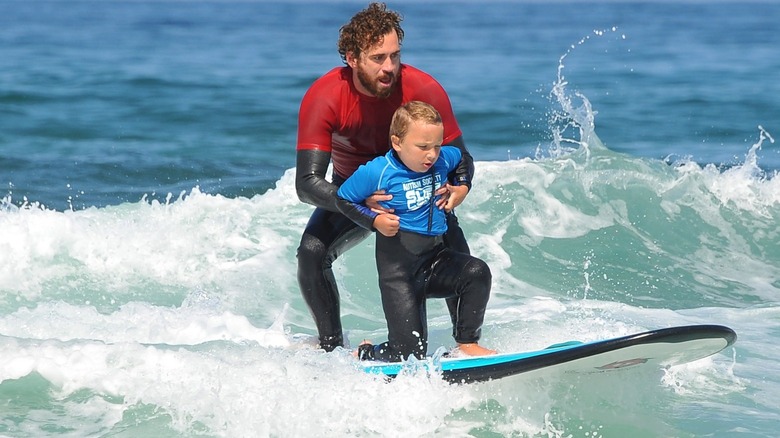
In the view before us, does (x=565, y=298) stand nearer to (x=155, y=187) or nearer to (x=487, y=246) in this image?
(x=487, y=246)

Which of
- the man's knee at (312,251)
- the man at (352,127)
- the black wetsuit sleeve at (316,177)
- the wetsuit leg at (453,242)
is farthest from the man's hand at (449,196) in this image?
the man's knee at (312,251)

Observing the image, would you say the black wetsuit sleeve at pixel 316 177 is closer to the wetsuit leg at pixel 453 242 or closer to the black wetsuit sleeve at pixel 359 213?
the black wetsuit sleeve at pixel 359 213

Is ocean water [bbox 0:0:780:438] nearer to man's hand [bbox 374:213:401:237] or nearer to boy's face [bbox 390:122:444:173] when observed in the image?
man's hand [bbox 374:213:401:237]

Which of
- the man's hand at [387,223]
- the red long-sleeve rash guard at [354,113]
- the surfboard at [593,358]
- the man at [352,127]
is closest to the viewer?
the surfboard at [593,358]

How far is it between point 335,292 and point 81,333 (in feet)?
5.85

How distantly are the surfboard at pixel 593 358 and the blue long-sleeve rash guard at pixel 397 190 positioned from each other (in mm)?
621

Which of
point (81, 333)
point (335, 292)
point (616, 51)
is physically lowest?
point (81, 333)

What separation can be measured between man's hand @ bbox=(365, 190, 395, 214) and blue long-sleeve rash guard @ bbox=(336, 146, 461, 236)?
2cm

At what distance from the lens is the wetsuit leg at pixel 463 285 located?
15.9 feet

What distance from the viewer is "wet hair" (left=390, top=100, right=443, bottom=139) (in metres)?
4.48

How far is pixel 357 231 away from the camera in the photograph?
521 centimetres

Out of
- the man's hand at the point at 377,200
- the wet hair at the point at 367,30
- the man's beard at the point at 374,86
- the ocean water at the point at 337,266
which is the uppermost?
the wet hair at the point at 367,30

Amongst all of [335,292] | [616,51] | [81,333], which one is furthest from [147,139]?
[616,51]

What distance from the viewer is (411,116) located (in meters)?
4.49
